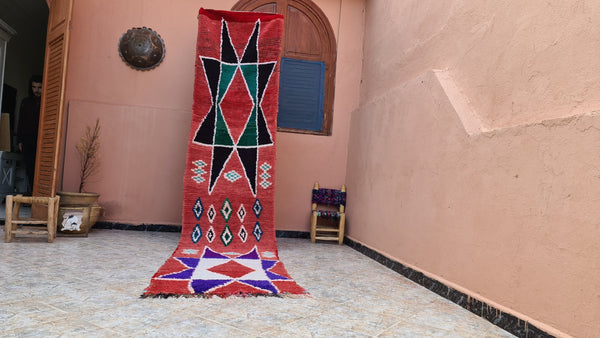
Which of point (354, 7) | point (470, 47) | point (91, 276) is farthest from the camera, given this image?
point (354, 7)

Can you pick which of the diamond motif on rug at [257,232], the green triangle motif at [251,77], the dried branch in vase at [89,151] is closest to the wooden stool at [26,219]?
the dried branch in vase at [89,151]

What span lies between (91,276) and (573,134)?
2.69 m

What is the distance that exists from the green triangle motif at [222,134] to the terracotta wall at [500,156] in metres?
1.51

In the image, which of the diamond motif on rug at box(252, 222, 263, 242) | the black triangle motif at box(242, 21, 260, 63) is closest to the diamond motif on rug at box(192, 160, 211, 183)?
the diamond motif on rug at box(252, 222, 263, 242)

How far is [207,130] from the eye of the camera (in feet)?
13.5

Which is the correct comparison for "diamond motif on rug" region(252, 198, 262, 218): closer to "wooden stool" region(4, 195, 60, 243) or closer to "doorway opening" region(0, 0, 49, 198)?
"wooden stool" region(4, 195, 60, 243)

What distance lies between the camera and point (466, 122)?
2.61 m

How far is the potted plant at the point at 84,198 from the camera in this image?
153 inches

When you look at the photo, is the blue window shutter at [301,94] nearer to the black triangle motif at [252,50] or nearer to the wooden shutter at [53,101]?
the black triangle motif at [252,50]

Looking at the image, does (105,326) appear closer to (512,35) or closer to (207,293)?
(207,293)

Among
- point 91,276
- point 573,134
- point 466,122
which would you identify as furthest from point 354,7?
point 91,276

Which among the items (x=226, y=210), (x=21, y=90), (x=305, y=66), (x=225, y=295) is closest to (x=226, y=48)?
(x=305, y=66)

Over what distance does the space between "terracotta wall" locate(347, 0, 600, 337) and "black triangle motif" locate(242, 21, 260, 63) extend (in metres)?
1.43

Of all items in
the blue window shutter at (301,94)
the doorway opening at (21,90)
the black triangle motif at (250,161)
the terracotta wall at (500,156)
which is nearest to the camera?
the terracotta wall at (500,156)
